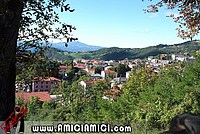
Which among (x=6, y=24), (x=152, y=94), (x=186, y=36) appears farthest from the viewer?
(x=152, y=94)

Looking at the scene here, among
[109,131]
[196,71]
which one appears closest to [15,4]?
[109,131]

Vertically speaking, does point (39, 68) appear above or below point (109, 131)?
above

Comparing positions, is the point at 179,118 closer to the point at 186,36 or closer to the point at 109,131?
the point at 109,131

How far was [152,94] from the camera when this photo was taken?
977 centimetres

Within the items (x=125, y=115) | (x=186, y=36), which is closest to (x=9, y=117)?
(x=186, y=36)

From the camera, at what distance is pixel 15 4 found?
11.2 feet

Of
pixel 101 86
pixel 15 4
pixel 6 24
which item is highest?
pixel 15 4

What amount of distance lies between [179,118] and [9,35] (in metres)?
2.38

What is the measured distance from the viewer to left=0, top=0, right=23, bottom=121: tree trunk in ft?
10.8

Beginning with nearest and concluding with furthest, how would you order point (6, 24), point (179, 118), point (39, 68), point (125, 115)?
point (179, 118)
point (6, 24)
point (39, 68)
point (125, 115)

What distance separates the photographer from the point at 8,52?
3.33 m

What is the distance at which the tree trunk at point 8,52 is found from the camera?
3277 millimetres

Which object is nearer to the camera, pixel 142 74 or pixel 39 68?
pixel 39 68

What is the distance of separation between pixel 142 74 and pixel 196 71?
21718 mm
